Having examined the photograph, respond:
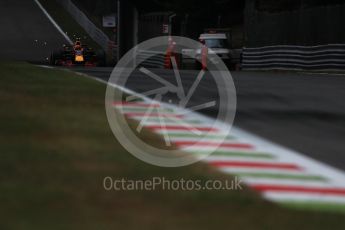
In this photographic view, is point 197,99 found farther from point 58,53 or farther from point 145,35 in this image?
point 145,35

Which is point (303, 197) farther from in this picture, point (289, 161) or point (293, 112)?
point (293, 112)

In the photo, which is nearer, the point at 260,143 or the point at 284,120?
the point at 260,143

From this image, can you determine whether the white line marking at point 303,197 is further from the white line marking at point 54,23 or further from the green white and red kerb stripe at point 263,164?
the white line marking at point 54,23

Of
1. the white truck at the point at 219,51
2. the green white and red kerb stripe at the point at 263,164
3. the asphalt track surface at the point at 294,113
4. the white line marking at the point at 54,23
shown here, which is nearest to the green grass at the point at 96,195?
the green white and red kerb stripe at the point at 263,164

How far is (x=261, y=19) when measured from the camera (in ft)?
125

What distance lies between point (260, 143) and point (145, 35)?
162 ft

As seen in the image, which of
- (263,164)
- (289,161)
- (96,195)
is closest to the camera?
(96,195)

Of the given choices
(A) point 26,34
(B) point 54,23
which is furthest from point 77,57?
→ (B) point 54,23

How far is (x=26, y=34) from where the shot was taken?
61156 mm

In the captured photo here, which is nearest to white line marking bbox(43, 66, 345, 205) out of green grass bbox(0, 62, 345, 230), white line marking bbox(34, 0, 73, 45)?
green grass bbox(0, 62, 345, 230)

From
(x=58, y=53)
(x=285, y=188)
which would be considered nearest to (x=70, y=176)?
(x=285, y=188)

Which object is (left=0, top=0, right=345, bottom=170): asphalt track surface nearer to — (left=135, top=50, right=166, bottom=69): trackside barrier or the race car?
the race car

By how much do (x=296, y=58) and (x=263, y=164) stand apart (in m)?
25.5

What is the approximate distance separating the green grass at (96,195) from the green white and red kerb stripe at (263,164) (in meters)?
0.25
